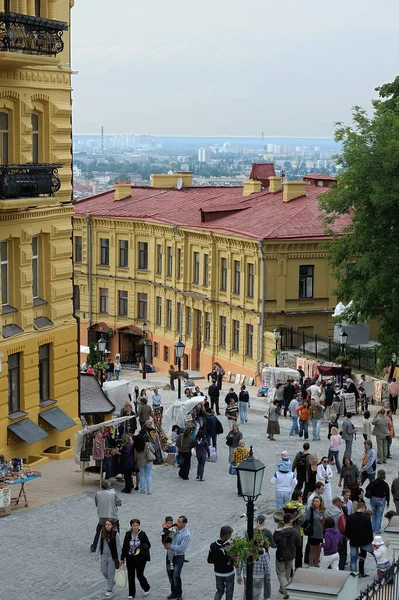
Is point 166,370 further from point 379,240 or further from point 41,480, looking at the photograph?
point 41,480

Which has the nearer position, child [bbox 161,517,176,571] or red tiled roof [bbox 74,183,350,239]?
child [bbox 161,517,176,571]

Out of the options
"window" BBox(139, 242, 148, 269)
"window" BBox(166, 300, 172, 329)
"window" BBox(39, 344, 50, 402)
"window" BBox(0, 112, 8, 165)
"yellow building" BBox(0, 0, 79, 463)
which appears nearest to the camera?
"yellow building" BBox(0, 0, 79, 463)

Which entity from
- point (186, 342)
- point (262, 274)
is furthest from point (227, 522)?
point (186, 342)

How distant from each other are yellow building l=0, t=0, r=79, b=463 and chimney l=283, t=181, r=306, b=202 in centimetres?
2987

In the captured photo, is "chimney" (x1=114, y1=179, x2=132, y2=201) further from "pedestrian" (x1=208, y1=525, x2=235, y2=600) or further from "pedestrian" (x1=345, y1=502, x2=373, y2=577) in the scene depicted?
"pedestrian" (x1=208, y1=525, x2=235, y2=600)

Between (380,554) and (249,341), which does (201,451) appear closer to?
(380,554)

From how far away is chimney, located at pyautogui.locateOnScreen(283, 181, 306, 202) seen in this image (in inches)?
2437

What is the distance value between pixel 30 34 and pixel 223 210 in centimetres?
3318

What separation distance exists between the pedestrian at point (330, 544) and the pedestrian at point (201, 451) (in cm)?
781

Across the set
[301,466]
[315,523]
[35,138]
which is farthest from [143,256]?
[315,523]

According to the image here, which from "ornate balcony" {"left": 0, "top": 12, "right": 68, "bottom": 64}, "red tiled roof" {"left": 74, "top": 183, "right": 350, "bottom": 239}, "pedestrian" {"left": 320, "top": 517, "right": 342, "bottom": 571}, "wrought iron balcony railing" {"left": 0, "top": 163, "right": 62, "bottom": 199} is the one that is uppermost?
"ornate balcony" {"left": 0, "top": 12, "right": 68, "bottom": 64}

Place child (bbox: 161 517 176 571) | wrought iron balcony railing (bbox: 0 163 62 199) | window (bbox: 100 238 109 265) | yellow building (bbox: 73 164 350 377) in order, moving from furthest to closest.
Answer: window (bbox: 100 238 109 265) < yellow building (bbox: 73 164 350 377) < wrought iron balcony railing (bbox: 0 163 62 199) < child (bbox: 161 517 176 571)

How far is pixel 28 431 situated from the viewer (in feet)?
100

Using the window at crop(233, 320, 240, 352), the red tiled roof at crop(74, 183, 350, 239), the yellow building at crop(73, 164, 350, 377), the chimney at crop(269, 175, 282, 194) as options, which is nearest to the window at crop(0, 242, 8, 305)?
the red tiled roof at crop(74, 183, 350, 239)
